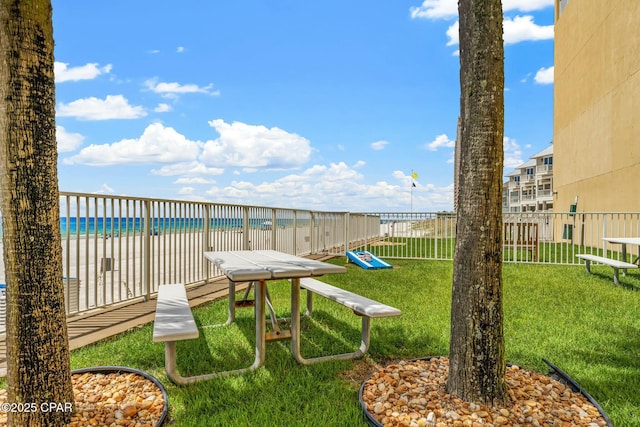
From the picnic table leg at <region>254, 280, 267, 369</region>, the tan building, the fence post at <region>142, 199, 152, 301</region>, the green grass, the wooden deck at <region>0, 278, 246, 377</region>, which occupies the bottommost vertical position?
the green grass

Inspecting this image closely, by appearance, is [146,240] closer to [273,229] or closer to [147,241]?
[147,241]

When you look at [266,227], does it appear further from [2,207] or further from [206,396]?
[2,207]

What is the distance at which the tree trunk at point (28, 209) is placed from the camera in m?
2.05

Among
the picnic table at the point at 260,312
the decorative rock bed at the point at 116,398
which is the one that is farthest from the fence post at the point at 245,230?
the decorative rock bed at the point at 116,398

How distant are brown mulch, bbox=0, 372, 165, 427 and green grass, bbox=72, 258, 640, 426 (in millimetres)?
151

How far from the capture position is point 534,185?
197ft

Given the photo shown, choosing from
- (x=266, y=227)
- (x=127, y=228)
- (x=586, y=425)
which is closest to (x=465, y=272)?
(x=586, y=425)

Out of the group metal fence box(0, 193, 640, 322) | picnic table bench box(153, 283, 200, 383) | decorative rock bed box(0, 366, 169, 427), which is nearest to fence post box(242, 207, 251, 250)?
metal fence box(0, 193, 640, 322)

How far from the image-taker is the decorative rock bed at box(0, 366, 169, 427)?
233 cm

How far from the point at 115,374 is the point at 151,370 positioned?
0.32 metres

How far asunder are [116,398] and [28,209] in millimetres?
1309

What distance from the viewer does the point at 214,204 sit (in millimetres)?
6711

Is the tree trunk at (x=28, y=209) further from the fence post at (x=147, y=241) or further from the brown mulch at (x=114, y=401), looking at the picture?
the fence post at (x=147, y=241)

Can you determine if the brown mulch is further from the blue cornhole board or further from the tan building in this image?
the tan building
